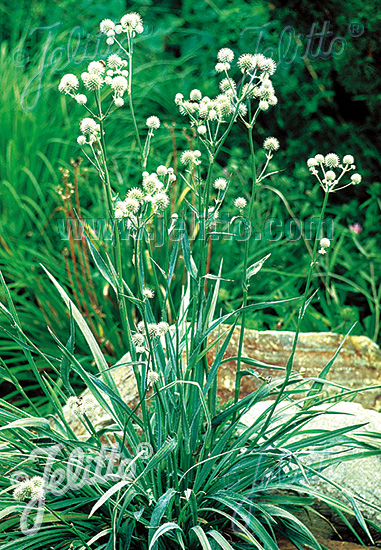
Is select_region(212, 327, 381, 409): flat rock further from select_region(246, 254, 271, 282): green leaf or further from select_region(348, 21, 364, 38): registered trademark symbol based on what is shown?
select_region(348, 21, 364, 38): registered trademark symbol

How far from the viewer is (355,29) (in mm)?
3717

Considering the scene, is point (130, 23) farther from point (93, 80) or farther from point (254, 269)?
point (254, 269)

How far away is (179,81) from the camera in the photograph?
5250 millimetres

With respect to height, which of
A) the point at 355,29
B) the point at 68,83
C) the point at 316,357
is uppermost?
the point at 355,29

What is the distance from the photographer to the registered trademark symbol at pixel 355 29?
12.2ft

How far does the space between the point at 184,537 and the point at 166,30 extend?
14.9 ft

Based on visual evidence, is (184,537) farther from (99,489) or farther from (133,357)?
(133,357)

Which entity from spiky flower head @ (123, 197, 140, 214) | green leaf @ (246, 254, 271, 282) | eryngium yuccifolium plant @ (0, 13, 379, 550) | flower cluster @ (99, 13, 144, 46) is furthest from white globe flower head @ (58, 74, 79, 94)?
green leaf @ (246, 254, 271, 282)

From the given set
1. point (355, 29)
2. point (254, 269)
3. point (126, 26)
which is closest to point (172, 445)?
point (254, 269)

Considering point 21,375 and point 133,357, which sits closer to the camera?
point 133,357

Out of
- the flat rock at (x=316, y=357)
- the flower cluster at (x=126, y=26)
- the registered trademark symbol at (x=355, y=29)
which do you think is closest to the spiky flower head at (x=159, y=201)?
the flower cluster at (x=126, y=26)

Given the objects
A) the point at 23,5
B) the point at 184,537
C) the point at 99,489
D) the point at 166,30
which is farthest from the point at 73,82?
the point at 23,5

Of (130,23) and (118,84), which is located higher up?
(130,23)

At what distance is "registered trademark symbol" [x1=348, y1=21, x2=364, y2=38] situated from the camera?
3.71 metres
